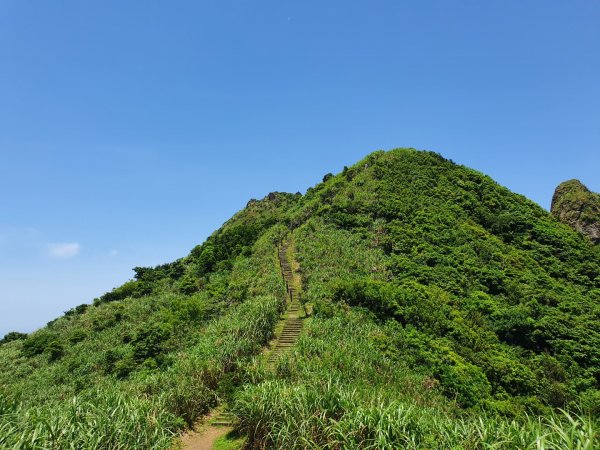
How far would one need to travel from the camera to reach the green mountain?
8.86 meters

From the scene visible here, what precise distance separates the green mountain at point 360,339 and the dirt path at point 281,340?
206mm

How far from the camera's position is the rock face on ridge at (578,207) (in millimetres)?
43000

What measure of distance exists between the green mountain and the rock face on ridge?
419 cm

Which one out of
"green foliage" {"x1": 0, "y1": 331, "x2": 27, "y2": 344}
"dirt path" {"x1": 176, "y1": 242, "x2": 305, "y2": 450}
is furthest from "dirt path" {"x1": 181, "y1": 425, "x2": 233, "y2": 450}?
"green foliage" {"x1": 0, "y1": 331, "x2": 27, "y2": 344}

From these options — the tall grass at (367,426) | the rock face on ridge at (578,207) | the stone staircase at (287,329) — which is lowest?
the tall grass at (367,426)

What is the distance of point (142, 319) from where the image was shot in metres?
37.9

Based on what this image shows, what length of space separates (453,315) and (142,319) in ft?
95.7

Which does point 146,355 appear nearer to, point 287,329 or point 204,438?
point 287,329

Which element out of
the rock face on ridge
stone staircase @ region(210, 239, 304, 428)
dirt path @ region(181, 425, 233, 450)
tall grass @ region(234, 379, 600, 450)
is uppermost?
the rock face on ridge

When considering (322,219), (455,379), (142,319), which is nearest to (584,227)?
(322,219)

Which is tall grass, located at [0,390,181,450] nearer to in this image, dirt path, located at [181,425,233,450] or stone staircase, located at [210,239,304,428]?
dirt path, located at [181,425,233,450]

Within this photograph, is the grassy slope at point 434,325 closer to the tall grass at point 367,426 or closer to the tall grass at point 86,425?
the tall grass at point 367,426

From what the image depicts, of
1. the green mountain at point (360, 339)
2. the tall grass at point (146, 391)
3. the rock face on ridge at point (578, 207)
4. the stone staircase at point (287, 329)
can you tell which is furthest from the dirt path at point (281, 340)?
the rock face on ridge at point (578, 207)

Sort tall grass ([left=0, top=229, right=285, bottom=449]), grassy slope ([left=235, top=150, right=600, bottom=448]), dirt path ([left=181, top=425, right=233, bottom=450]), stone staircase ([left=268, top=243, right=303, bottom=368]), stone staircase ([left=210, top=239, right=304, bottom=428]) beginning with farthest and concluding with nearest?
stone staircase ([left=268, top=243, right=303, bottom=368]) < stone staircase ([left=210, top=239, right=304, bottom=428]) < dirt path ([left=181, top=425, right=233, bottom=450]) < grassy slope ([left=235, top=150, right=600, bottom=448]) < tall grass ([left=0, top=229, right=285, bottom=449])
